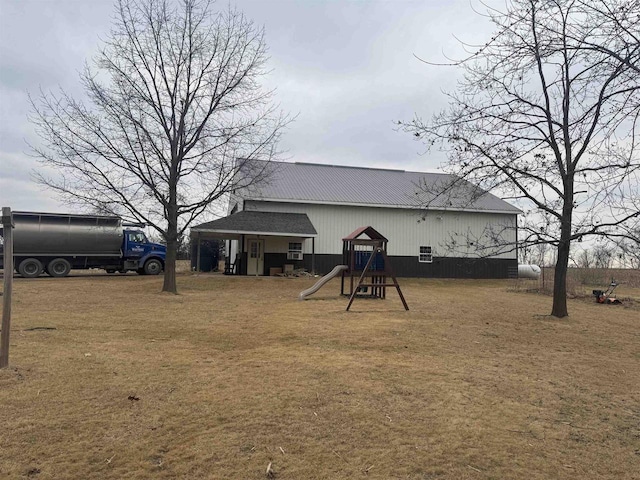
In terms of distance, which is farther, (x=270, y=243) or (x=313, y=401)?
(x=270, y=243)

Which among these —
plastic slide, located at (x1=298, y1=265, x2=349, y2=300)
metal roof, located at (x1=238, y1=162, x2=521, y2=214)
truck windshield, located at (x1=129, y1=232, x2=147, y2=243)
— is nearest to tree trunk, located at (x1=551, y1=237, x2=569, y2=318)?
plastic slide, located at (x1=298, y1=265, x2=349, y2=300)

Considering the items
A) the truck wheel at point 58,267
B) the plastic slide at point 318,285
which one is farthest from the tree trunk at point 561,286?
the truck wheel at point 58,267

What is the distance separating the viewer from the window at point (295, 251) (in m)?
25.4

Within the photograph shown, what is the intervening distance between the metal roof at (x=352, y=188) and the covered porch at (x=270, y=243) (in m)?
1.17

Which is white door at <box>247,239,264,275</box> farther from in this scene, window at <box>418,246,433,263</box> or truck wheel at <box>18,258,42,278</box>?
truck wheel at <box>18,258,42,278</box>

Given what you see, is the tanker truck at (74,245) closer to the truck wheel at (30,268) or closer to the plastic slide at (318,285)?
the truck wheel at (30,268)

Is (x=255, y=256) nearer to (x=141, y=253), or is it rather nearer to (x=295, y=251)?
(x=295, y=251)

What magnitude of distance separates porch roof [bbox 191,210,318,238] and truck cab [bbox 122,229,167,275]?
12.7 feet

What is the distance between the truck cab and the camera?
24688 mm

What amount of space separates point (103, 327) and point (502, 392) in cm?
683

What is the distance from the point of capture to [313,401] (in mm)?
4691

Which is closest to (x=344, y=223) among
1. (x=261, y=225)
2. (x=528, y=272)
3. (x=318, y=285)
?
(x=261, y=225)

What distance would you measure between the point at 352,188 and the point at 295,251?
5545 mm

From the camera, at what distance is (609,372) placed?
6.51m
